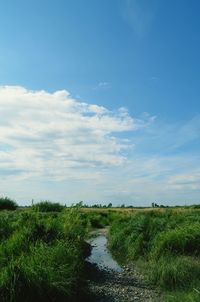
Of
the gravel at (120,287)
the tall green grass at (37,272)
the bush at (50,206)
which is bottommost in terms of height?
the gravel at (120,287)

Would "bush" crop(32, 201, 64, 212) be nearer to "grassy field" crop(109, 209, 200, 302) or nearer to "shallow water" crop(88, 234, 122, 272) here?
"shallow water" crop(88, 234, 122, 272)

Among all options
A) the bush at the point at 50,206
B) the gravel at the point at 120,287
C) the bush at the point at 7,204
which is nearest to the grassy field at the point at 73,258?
the gravel at the point at 120,287

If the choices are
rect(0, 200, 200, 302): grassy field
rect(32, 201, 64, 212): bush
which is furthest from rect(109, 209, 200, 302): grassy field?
rect(32, 201, 64, 212): bush

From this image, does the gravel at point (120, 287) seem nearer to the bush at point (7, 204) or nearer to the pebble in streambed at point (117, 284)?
the pebble in streambed at point (117, 284)

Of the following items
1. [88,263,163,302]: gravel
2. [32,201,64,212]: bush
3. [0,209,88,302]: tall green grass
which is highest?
[32,201,64,212]: bush

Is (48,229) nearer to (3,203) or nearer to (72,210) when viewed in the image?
(72,210)

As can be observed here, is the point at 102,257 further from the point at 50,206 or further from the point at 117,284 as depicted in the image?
the point at 50,206

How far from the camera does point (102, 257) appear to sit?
62.1ft

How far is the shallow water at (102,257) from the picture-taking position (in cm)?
1639

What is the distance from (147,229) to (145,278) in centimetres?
510

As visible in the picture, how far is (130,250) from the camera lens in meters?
17.7

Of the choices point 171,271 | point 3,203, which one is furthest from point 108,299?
point 3,203

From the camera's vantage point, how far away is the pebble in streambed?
11469 millimetres

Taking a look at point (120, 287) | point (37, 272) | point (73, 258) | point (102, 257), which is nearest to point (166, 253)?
point (120, 287)
